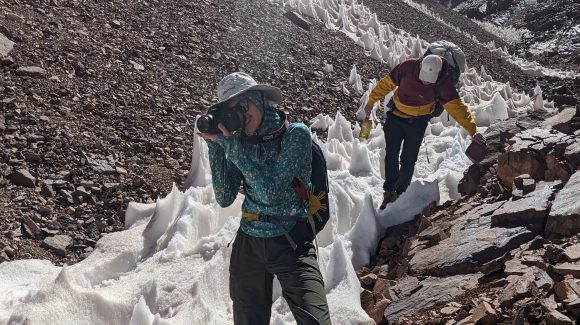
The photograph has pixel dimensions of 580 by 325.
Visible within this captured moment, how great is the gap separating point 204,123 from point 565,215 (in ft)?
9.36

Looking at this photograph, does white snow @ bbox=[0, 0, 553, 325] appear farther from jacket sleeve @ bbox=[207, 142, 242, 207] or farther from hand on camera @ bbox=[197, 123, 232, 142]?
hand on camera @ bbox=[197, 123, 232, 142]

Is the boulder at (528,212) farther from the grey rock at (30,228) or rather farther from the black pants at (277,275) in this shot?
the grey rock at (30,228)

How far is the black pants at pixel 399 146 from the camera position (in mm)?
6422

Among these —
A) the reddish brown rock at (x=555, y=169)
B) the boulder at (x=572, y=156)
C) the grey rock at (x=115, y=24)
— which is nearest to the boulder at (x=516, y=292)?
Answer: the reddish brown rock at (x=555, y=169)

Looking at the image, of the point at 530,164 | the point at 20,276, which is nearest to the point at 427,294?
the point at 530,164

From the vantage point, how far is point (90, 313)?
4738 mm

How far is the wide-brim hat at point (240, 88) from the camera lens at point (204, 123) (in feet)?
0.41

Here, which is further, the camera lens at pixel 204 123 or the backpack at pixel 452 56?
the backpack at pixel 452 56

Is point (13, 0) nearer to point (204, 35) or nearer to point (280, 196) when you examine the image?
point (204, 35)

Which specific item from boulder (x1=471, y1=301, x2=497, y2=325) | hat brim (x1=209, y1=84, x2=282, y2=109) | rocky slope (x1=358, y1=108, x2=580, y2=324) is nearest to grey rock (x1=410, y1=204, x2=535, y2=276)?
rocky slope (x1=358, y1=108, x2=580, y2=324)

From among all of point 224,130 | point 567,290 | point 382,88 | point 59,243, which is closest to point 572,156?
point 382,88

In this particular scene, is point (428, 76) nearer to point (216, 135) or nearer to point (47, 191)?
point (216, 135)

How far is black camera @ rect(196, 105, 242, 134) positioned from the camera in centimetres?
347

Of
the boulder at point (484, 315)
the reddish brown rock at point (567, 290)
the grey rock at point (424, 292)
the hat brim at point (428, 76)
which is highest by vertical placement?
the hat brim at point (428, 76)
